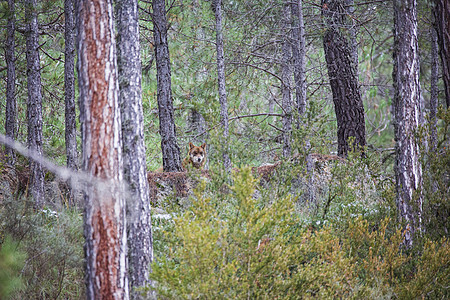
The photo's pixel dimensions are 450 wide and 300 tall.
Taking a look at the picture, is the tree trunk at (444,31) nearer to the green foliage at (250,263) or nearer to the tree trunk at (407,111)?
the tree trunk at (407,111)

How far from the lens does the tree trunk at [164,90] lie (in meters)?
9.17

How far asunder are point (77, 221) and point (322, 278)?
349 centimetres

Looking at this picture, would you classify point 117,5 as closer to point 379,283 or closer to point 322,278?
point 322,278

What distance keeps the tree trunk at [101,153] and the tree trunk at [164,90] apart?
229 inches

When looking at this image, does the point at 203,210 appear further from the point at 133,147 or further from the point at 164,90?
the point at 164,90

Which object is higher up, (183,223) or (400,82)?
(400,82)

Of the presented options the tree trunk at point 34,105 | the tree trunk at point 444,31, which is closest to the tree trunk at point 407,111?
the tree trunk at point 444,31

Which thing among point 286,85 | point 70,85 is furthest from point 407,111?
point 70,85

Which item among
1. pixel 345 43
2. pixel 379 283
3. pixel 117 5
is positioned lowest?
pixel 379 283

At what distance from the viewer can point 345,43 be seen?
959cm

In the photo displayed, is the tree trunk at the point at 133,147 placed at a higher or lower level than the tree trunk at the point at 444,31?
lower

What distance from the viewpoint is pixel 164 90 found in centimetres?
934

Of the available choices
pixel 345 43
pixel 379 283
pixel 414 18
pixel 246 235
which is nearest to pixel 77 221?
pixel 246 235

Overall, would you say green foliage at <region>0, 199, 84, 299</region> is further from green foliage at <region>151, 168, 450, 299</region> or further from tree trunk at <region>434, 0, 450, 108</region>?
tree trunk at <region>434, 0, 450, 108</region>
